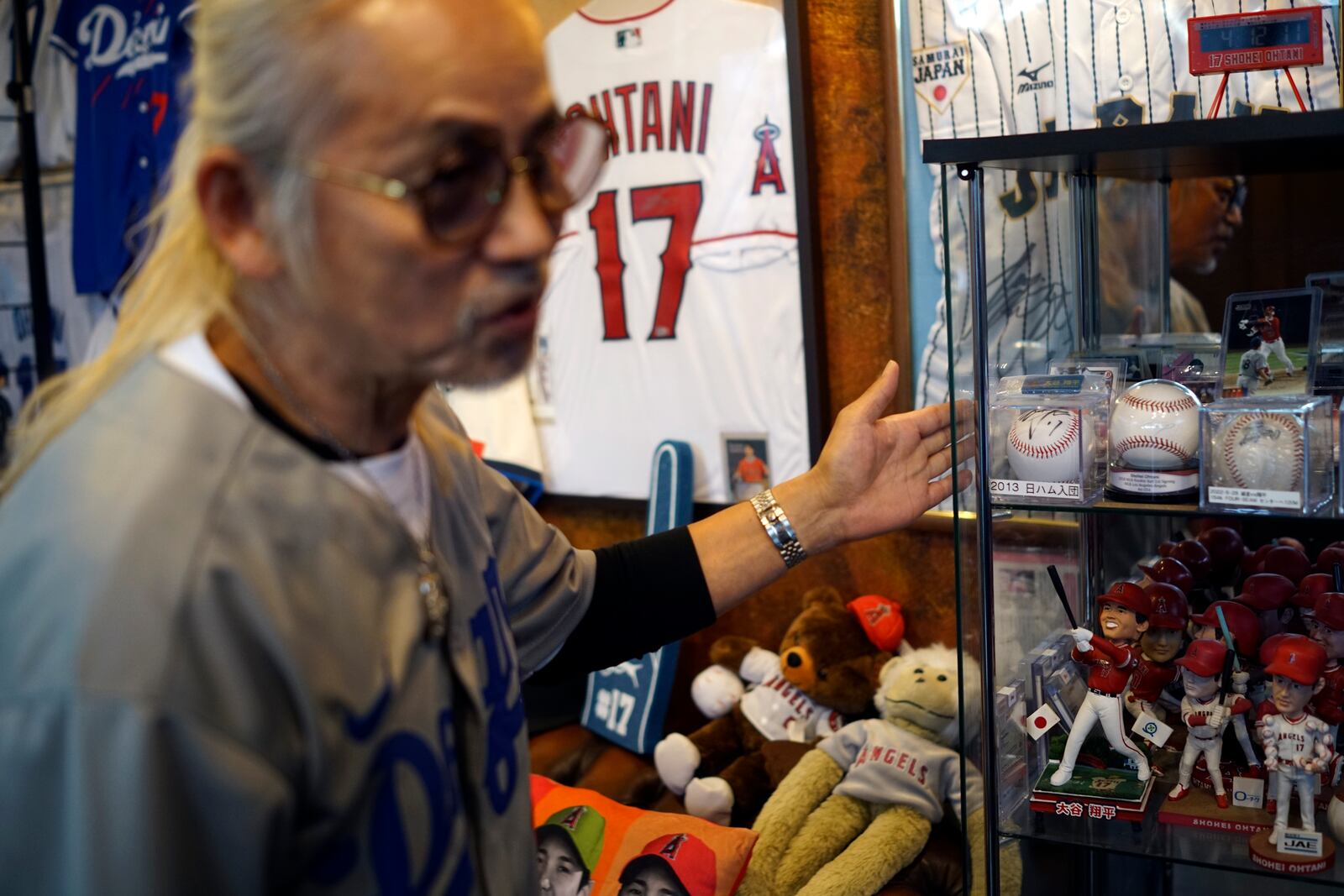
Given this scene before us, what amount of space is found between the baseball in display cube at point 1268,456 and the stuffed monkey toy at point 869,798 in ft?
2.79

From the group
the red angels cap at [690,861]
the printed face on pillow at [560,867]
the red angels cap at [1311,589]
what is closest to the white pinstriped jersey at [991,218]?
the red angels cap at [1311,589]

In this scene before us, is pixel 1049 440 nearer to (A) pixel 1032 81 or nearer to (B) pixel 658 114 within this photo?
(A) pixel 1032 81

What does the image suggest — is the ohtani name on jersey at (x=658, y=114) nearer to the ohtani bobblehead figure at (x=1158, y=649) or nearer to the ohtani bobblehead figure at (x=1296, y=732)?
the ohtani bobblehead figure at (x=1158, y=649)

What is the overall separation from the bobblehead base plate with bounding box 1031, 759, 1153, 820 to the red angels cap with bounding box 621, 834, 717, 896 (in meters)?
0.60

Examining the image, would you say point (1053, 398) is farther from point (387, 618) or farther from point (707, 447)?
point (707, 447)

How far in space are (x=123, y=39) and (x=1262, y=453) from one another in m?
3.53

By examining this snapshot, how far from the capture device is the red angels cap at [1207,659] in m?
1.49

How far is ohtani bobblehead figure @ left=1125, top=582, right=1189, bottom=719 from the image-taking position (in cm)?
156

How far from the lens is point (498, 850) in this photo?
3.38 ft

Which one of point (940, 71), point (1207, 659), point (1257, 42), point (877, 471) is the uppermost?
point (940, 71)

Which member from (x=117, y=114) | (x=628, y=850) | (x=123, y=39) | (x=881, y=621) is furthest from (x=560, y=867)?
(x=123, y=39)

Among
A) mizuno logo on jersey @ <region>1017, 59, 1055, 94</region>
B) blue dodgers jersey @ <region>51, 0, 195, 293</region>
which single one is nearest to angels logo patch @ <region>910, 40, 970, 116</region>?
mizuno logo on jersey @ <region>1017, 59, 1055, 94</region>

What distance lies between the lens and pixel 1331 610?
149 cm

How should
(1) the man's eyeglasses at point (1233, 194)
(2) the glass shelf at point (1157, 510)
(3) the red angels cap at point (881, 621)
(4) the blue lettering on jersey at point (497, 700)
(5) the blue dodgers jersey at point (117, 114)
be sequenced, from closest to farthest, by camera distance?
(4) the blue lettering on jersey at point (497, 700) → (2) the glass shelf at point (1157, 510) → (1) the man's eyeglasses at point (1233, 194) → (3) the red angels cap at point (881, 621) → (5) the blue dodgers jersey at point (117, 114)
